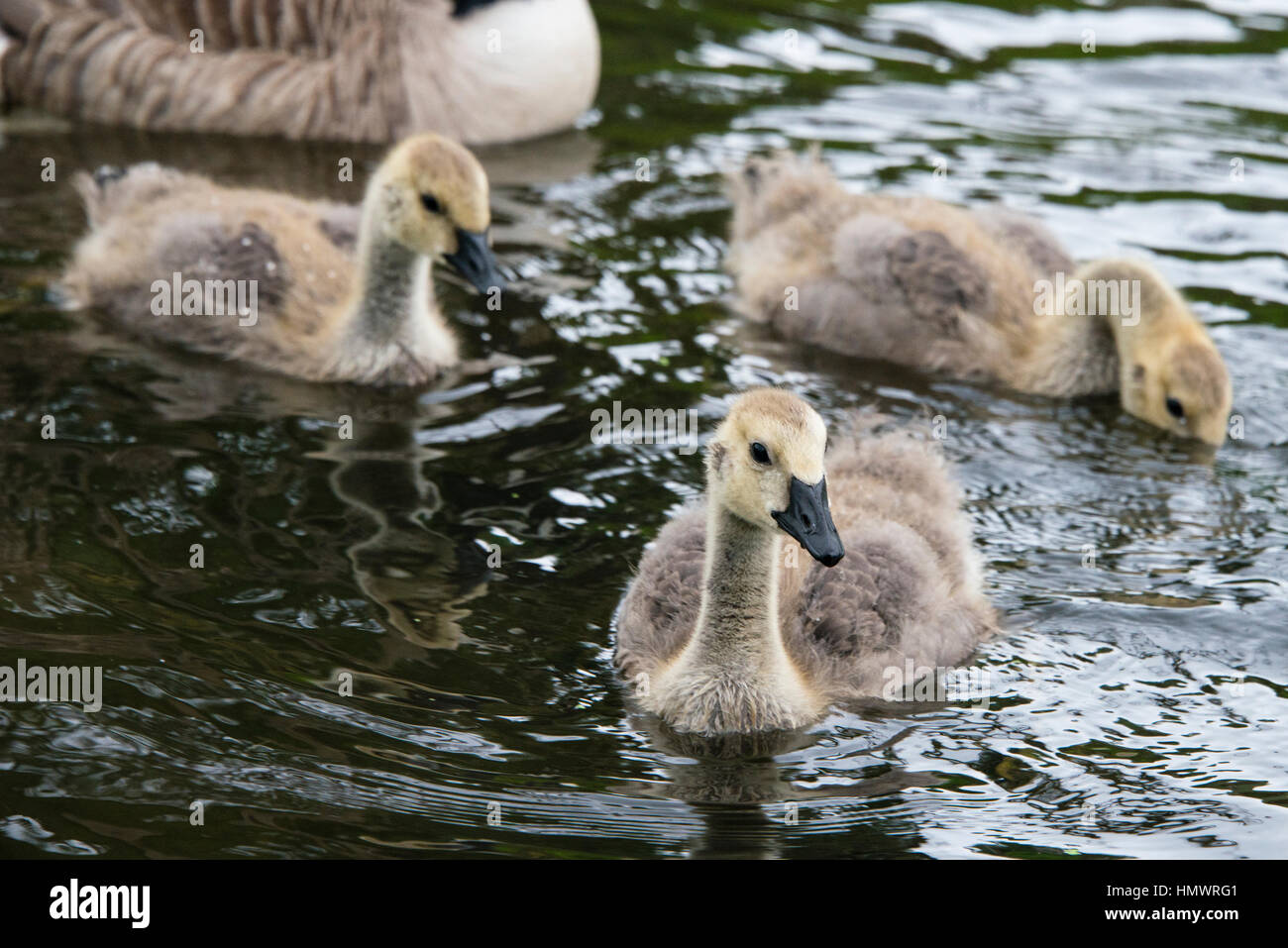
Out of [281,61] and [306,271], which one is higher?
[281,61]

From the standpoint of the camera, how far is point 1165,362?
965cm

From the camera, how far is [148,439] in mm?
8812

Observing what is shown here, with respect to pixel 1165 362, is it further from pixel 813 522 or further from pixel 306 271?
pixel 306 271

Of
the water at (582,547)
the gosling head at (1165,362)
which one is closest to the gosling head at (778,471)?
the water at (582,547)

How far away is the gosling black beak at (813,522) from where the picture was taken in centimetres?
624

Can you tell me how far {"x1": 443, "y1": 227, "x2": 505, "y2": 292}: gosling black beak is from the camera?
956cm

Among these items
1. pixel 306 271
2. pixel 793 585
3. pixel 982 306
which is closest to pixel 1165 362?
pixel 982 306

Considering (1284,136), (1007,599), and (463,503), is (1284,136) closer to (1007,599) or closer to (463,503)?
(1007,599)

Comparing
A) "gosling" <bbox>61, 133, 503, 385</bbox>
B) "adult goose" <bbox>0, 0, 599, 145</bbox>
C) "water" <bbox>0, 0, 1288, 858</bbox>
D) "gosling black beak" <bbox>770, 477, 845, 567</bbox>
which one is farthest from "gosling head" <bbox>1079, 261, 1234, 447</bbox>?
"adult goose" <bbox>0, 0, 599, 145</bbox>

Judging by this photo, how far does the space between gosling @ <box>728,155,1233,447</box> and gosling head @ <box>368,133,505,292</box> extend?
1955 mm

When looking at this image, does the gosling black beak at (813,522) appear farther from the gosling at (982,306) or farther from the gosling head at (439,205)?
the gosling at (982,306)

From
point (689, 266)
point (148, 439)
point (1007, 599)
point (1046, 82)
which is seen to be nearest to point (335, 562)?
point (148, 439)

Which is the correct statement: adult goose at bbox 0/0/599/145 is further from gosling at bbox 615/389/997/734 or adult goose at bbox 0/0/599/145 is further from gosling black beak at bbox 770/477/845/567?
gosling black beak at bbox 770/477/845/567

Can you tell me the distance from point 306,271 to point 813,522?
187 inches
